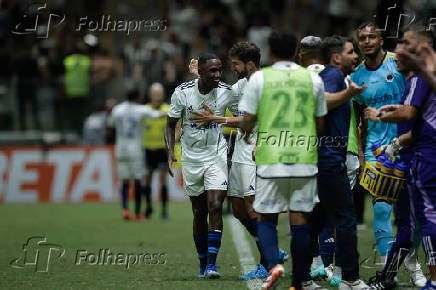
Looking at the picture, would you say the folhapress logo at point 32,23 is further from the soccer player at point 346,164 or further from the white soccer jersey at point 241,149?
the soccer player at point 346,164

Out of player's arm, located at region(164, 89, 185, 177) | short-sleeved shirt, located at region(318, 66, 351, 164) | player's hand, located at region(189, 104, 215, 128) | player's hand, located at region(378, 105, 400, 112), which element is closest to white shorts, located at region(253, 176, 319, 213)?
short-sleeved shirt, located at region(318, 66, 351, 164)

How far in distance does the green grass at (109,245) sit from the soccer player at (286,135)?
1.21 m

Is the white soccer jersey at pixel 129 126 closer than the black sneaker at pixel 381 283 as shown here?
No

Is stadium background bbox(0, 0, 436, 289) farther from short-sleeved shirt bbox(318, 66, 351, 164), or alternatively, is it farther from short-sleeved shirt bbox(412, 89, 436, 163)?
short-sleeved shirt bbox(412, 89, 436, 163)

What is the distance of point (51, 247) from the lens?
39.1ft

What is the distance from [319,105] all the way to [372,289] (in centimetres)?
193

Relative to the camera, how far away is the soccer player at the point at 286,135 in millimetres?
6898

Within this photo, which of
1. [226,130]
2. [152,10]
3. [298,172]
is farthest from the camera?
[152,10]

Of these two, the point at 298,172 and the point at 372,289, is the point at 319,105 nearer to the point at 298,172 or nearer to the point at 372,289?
the point at 298,172

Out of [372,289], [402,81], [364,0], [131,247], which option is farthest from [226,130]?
[364,0]

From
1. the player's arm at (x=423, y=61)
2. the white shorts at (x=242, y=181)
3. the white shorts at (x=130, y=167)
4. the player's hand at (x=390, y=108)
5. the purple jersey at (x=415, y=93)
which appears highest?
the player's arm at (x=423, y=61)

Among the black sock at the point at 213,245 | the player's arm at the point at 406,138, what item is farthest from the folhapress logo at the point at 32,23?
the player's arm at the point at 406,138

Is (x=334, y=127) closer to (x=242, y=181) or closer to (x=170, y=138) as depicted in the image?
(x=242, y=181)

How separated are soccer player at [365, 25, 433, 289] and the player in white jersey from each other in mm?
9298
